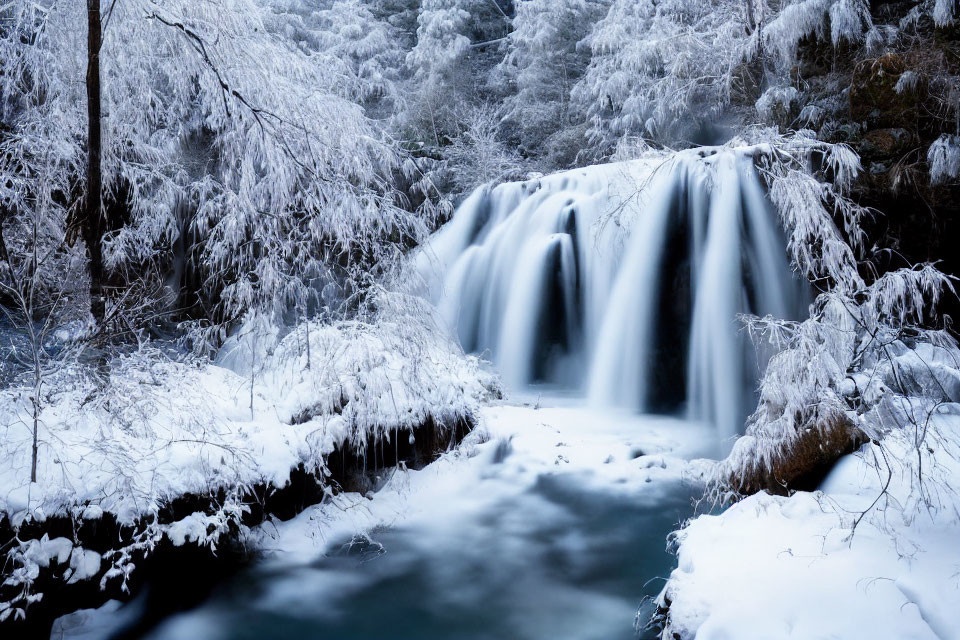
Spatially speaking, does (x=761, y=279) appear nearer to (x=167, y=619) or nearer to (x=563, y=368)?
(x=563, y=368)

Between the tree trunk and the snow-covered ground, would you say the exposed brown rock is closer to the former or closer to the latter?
the snow-covered ground

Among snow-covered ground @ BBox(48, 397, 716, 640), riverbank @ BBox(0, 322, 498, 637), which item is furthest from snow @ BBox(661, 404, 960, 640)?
riverbank @ BBox(0, 322, 498, 637)

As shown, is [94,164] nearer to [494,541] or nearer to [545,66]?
[494,541]

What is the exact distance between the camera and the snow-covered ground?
9.48ft

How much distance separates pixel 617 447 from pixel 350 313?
10.3ft

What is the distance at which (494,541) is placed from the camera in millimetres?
3701

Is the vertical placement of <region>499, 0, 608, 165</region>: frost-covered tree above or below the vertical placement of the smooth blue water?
above

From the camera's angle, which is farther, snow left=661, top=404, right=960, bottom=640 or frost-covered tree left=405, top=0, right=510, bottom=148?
frost-covered tree left=405, top=0, right=510, bottom=148

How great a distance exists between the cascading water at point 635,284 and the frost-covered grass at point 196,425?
1187 millimetres

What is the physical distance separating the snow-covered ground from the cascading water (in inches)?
46.3

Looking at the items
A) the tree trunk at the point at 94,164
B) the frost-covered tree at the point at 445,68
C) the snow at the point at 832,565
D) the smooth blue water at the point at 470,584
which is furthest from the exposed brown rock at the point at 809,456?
the frost-covered tree at the point at 445,68

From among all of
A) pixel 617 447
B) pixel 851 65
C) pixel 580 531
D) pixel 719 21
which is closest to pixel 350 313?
pixel 617 447

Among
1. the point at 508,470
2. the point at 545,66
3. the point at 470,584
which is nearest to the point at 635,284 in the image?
the point at 508,470

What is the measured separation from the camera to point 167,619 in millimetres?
2793
